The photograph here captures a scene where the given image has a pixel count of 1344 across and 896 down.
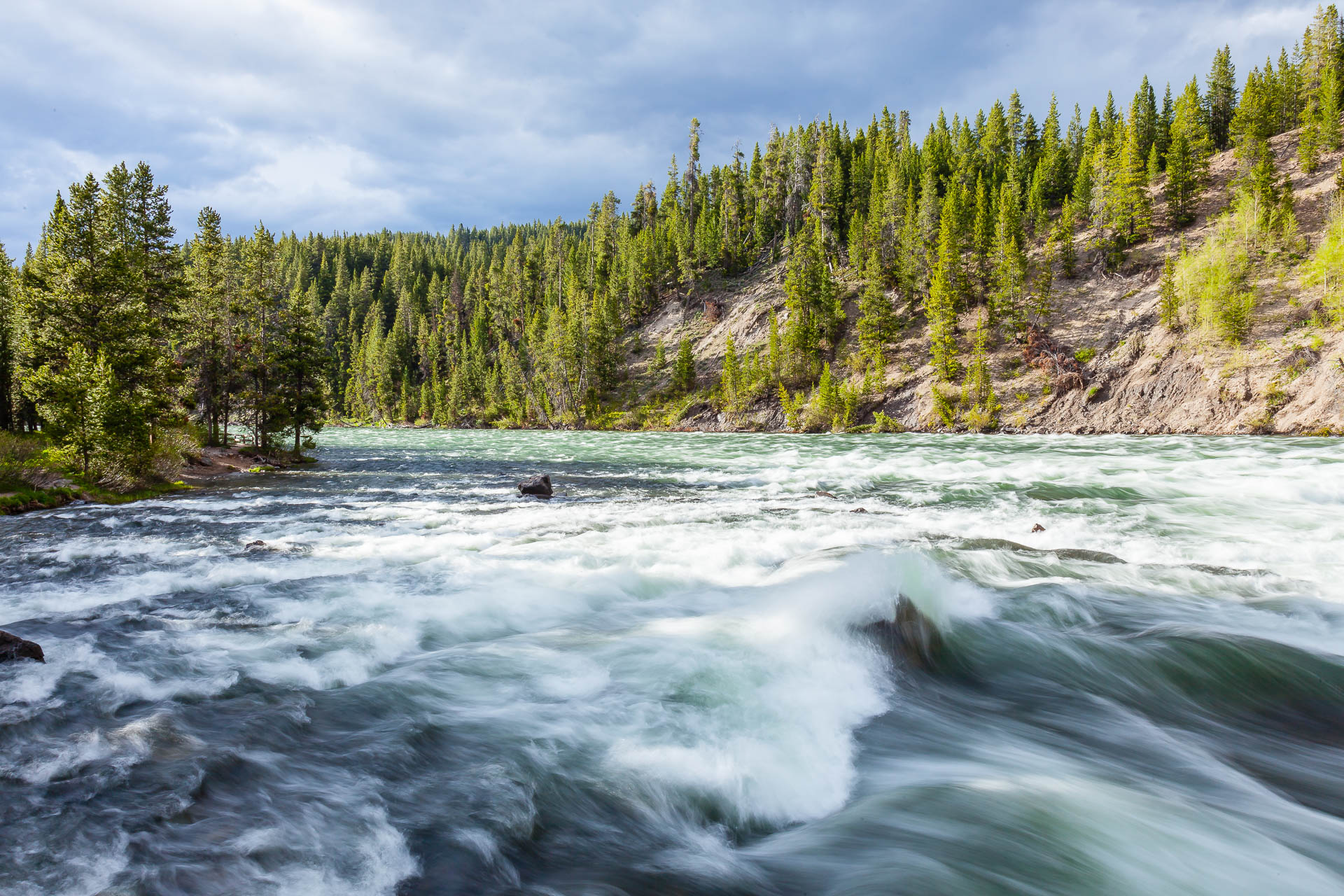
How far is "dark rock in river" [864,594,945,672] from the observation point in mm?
6598

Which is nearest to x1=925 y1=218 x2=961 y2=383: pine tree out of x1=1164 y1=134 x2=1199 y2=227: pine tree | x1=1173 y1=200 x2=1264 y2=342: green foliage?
x1=1173 y1=200 x2=1264 y2=342: green foliage

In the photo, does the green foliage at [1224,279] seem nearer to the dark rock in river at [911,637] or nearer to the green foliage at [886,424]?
the green foliage at [886,424]

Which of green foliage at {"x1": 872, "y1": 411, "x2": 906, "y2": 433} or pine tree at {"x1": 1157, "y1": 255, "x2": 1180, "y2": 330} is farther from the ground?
pine tree at {"x1": 1157, "y1": 255, "x2": 1180, "y2": 330}

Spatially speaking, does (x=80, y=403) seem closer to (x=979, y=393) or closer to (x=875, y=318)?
(x=979, y=393)

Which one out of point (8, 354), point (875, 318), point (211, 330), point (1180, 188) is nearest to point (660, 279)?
point (875, 318)

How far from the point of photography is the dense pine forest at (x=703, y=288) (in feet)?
81.0

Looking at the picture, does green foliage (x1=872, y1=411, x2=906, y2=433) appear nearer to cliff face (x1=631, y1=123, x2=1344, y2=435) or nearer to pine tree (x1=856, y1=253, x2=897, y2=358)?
cliff face (x1=631, y1=123, x2=1344, y2=435)

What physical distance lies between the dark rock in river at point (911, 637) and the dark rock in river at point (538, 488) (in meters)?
14.0

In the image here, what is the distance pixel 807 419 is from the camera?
6831 centimetres

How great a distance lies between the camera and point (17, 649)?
5816 mm

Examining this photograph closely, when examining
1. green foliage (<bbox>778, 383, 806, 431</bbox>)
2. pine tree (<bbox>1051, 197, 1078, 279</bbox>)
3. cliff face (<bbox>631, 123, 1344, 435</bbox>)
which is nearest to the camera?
cliff face (<bbox>631, 123, 1344, 435</bbox>)

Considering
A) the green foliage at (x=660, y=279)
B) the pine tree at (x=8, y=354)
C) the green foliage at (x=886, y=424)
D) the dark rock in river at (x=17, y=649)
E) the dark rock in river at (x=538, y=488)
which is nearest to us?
the dark rock in river at (x=17, y=649)

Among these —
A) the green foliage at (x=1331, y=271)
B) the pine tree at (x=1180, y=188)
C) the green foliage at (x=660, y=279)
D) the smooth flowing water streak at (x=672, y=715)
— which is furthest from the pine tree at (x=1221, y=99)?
the smooth flowing water streak at (x=672, y=715)

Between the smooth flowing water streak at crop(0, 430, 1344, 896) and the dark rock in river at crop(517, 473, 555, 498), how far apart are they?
680cm
